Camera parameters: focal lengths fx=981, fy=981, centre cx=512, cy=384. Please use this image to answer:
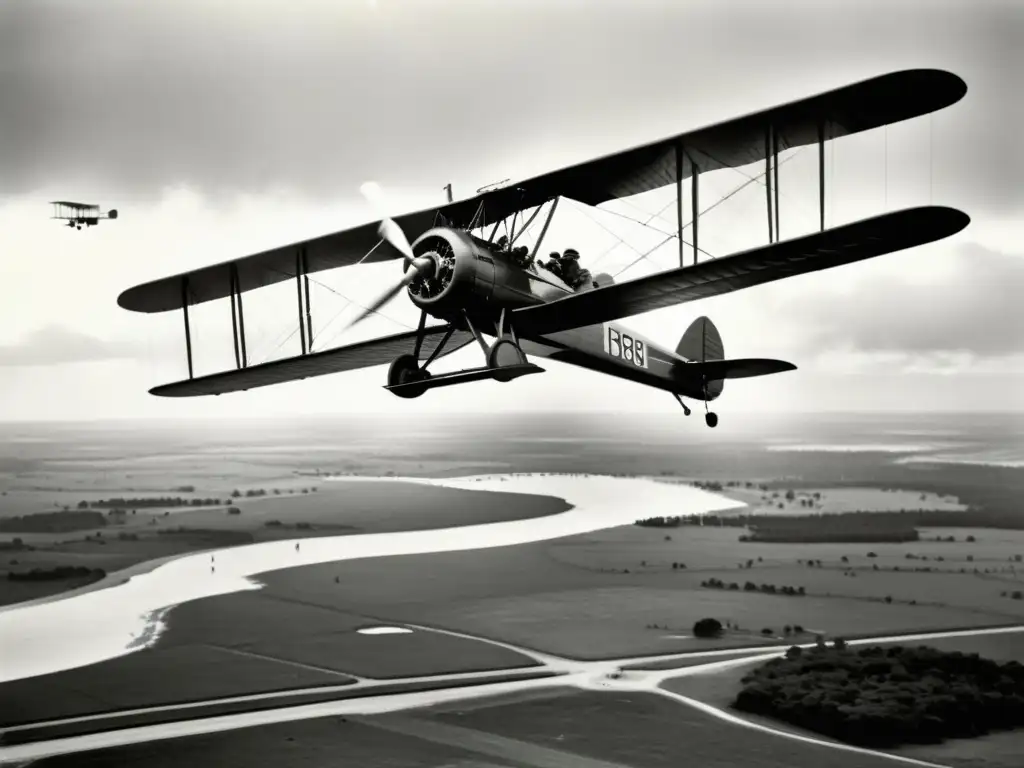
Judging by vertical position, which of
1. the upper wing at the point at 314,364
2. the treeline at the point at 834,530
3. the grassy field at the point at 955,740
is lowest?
the grassy field at the point at 955,740

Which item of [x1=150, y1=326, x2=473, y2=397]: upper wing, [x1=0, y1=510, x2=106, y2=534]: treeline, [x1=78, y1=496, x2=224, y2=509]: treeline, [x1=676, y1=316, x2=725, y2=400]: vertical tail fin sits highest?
[x1=676, y1=316, x2=725, y2=400]: vertical tail fin

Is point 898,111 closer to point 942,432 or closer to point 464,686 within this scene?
point 464,686

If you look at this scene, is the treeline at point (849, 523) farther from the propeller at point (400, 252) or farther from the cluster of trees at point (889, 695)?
the propeller at point (400, 252)

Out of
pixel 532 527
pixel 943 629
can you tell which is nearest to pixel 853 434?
pixel 532 527

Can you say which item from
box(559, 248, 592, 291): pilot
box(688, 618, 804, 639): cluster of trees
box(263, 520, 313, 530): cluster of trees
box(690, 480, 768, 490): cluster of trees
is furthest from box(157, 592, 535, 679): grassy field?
box(690, 480, 768, 490): cluster of trees

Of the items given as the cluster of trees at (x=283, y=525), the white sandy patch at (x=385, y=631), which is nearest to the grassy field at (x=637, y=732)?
the white sandy patch at (x=385, y=631)

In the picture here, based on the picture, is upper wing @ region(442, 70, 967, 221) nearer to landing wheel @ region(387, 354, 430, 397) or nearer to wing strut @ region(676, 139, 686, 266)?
wing strut @ region(676, 139, 686, 266)
